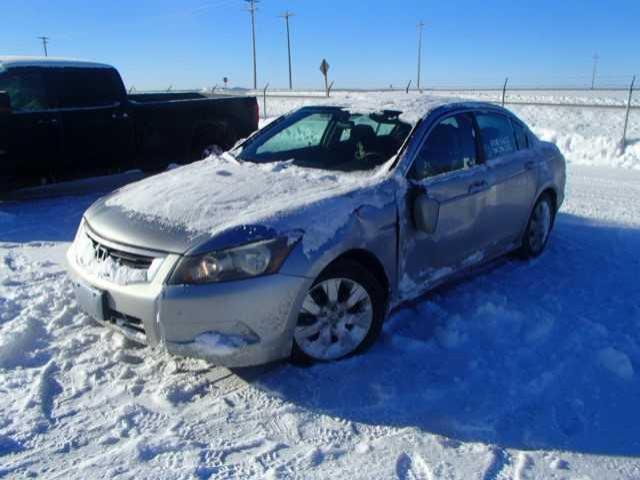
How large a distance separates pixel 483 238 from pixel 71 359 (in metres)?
3.01

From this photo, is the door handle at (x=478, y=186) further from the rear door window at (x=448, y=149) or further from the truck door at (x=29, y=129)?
the truck door at (x=29, y=129)

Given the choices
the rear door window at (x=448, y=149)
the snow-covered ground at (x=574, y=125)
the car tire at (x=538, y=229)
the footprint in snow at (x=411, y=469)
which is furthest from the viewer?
the car tire at (x=538, y=229)

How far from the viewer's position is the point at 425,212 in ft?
11.8

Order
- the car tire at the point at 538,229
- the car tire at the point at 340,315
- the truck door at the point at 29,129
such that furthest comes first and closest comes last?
the truck door at the point at 29,129, the car tire at the point at 538,229, the car tire at the point at 340,315

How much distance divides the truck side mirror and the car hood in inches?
145

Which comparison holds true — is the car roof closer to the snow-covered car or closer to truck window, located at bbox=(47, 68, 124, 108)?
the snow-covered car

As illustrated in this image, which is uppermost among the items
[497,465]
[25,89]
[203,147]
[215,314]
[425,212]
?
[25,89]

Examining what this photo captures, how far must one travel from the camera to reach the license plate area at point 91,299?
308 centimetres

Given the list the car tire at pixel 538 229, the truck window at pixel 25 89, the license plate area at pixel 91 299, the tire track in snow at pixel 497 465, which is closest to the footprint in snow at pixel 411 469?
the tire track in snow at pixel 497 465

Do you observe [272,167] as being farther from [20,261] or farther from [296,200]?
[20,261]

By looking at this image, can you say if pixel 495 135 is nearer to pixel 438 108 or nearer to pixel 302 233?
pixel 438 108

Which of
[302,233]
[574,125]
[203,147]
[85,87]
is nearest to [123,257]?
[302,233]

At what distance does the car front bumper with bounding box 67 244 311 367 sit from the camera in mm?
2838

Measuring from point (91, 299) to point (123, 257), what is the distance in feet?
1.08
